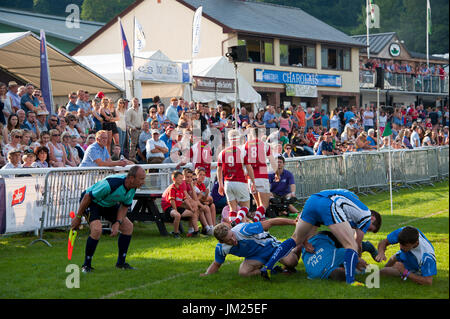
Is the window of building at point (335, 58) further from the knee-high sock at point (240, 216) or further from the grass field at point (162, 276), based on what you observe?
the grass field at point (162, 276)

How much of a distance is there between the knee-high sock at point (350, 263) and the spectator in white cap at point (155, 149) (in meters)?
9.13

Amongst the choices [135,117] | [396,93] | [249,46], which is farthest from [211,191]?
[396,93]

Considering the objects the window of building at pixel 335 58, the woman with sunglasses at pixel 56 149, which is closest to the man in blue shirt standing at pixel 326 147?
the woman with sunglasses at pixel 56 149

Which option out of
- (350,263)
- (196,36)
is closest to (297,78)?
(196,36)

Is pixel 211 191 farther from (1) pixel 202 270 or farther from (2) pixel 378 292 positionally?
(2) pixel 378 292

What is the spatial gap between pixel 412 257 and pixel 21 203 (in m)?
6.64

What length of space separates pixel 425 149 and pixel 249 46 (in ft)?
56.2

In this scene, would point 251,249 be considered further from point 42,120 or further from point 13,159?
point 42,120

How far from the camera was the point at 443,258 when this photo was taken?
9.76 meters

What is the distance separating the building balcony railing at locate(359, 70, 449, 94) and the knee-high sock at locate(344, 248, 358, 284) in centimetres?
3924

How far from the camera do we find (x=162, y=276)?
8867mm

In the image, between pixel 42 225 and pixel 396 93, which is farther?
pixel 396 93

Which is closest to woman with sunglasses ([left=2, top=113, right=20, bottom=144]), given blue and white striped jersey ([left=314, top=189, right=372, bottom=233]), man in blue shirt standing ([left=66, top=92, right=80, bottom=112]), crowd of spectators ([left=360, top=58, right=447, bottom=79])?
man in blue shirt standing ([left=66, top=92, right=80, bottom=112])

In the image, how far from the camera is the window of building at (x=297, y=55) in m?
41.3
